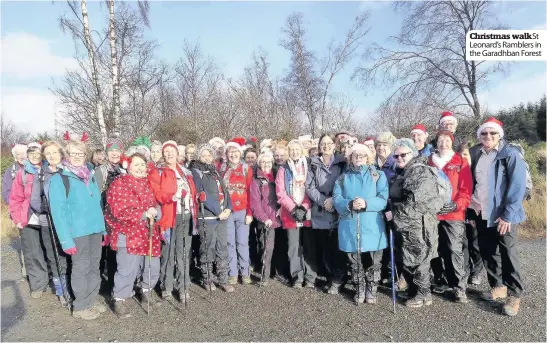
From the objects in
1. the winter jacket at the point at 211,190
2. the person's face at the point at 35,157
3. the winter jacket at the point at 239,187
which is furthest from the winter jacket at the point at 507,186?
the person's face at the point at 35,157

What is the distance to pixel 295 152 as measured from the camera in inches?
217

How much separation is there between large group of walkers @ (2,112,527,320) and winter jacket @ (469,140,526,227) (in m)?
0.01

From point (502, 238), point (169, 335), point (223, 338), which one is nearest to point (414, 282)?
point (502, 238)

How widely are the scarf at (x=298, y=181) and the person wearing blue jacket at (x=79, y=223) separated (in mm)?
2557

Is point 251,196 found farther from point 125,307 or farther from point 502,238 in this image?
point 502,238

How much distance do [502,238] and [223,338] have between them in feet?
11.1

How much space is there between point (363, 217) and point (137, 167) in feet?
9.36

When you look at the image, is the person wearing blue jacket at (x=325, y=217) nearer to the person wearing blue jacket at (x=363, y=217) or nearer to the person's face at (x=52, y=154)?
the person wearing blue jacket at (x=363, y=217)

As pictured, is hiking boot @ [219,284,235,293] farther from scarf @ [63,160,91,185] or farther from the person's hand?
the person's hand

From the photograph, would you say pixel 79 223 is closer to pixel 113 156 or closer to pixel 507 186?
pixel 113 156

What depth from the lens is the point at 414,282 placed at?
4.71 m

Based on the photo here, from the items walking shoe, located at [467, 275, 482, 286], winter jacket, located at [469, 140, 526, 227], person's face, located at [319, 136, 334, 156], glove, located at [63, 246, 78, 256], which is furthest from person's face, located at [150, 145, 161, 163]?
walking shoe, located at [467, 275, 482, 286]

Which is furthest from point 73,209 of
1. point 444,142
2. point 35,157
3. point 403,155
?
point 444,142

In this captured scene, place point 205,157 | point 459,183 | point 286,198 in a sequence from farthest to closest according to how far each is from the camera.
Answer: point 205,157 → point 286,198 → point 459,183
